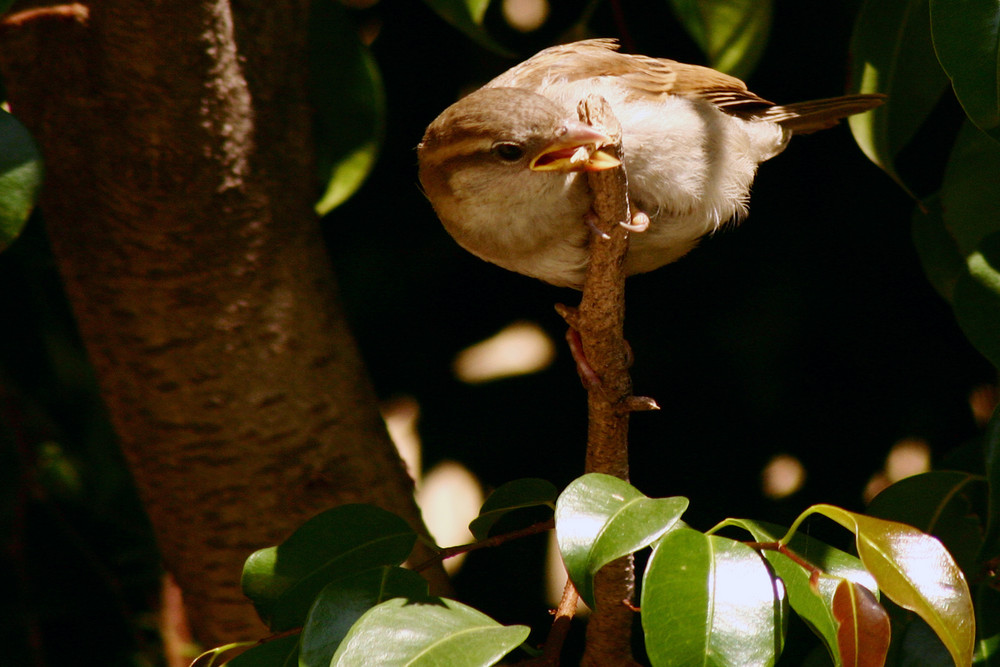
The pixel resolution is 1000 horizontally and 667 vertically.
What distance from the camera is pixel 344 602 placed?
861 mm

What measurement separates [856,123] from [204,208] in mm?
989

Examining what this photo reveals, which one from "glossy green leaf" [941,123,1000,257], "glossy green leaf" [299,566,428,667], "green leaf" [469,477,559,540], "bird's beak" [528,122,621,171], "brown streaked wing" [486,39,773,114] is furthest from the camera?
"brown streaked wing" [486,39,773,114]

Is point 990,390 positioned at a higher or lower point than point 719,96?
lower

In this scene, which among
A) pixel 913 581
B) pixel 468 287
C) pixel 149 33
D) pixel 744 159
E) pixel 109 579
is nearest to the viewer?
pixel 913 581

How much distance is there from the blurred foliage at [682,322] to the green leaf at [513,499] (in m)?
0.70

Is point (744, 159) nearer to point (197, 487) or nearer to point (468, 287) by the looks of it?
point (468, 287)

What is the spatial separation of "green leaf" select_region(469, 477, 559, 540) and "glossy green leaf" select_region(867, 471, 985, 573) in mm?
395

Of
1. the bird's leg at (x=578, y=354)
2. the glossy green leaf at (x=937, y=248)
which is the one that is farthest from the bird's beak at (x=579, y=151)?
the glossy green leaf at (x=937, y=248)

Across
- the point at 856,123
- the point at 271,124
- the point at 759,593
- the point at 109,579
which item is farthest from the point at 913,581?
the point at 109,579

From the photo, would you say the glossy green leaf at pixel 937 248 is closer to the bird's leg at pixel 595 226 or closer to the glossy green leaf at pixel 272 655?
the bird's leg at pixel 595 226

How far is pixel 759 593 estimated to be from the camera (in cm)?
74

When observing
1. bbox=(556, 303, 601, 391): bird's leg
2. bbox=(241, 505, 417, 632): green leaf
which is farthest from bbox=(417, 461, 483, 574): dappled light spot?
bbox=(241, 505, 417, 632): green leaf

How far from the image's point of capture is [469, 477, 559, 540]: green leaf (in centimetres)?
103

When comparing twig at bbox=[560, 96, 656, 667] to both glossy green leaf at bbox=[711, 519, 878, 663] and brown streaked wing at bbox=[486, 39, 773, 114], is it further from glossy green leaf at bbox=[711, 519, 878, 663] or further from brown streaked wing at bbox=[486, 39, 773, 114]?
brown streaked wing at bbox=[486, 39, 773, 114]
